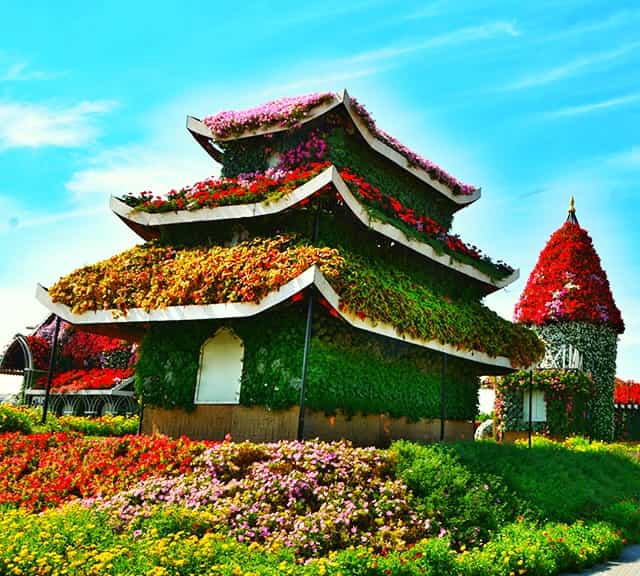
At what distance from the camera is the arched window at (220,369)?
16.6 m

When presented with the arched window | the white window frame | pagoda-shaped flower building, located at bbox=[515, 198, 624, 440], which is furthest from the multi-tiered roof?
pagoda-shaped flower building, located at bbox=[515, 198, 624, 440]

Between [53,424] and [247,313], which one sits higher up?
[247,313]

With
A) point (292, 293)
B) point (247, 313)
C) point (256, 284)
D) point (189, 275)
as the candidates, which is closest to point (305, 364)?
point (292, 293)

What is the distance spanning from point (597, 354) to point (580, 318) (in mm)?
1867

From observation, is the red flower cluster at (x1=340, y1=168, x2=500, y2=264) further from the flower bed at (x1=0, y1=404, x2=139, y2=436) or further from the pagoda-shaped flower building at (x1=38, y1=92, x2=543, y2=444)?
the flower bed at (x1=0, y1=404, x2=139, y2=436)

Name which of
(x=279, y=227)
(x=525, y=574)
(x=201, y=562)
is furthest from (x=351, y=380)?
(x=201, y=562)

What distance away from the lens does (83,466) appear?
45.9 feet

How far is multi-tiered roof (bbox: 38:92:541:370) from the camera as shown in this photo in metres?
15.2

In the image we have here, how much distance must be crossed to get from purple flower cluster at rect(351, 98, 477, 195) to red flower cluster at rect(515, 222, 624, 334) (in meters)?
12.1

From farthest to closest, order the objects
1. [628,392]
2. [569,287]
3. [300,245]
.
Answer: [628,392], [569,287], [300,245]

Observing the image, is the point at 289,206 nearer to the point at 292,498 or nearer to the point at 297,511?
the point at 292,498

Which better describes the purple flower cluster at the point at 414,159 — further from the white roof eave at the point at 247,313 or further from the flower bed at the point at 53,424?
the flower bed at the point at 53,424

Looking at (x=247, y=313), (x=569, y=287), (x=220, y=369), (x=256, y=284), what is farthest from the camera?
(x=569, y=287)

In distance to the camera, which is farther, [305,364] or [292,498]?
[305,364]
